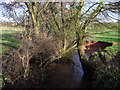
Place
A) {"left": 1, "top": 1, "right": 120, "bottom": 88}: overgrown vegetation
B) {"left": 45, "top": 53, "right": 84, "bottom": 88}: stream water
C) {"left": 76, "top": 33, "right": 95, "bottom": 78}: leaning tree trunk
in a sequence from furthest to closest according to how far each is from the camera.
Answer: {"left": 76, "top": 33, "right": 95, "bottom": 78}: leaning tree trunk → {"left": 45, "top": 53, "right": 84, "bottom": 88}: stream water → {"left": 1, "top": 1, "right": 120, "bottom": 88}: overgrown vegetation

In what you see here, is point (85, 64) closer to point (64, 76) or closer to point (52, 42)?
point (64, 76)

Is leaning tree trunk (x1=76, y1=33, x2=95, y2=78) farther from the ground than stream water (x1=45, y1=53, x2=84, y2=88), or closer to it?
farther from the ground

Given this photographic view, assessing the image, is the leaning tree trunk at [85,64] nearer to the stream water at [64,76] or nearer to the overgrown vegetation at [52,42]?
the overgrown vegetation at [52,42]

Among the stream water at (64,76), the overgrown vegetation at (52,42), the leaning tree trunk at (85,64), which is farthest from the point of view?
the leaning tree trunk at (85,64)

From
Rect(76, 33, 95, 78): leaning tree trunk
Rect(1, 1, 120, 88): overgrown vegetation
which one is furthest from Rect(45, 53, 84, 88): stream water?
Rect(76, 33, 95, 78): leaning tree trunk

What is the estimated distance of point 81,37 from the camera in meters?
7.56

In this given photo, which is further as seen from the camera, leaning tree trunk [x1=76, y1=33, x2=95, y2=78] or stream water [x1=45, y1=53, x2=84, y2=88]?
leaning tree trunk [x1=76, y1=33, x2=95, y2=78]

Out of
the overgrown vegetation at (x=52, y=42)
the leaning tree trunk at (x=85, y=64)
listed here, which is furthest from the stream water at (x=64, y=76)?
the leaning tree trunk at (x=85, y=64)

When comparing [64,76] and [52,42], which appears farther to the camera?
[52,42]

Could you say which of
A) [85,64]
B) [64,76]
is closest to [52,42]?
[64,76]

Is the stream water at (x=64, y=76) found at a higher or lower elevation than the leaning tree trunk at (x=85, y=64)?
lower

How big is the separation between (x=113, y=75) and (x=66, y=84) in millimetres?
2362

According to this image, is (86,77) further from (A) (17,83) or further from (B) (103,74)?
(A) (17,83)

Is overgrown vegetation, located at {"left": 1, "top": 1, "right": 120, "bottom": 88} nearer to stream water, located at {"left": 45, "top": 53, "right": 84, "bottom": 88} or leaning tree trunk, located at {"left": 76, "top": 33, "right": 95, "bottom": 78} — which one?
leaning tree trunk, located at {"left": 76, "top": 33, "right": 95, "bottom": 78}
